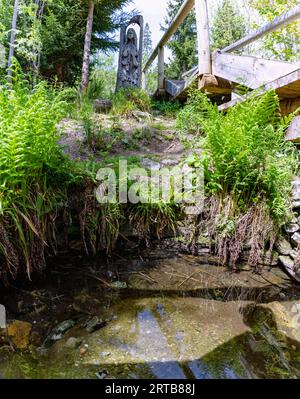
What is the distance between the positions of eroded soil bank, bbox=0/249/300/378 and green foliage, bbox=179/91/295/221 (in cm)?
82

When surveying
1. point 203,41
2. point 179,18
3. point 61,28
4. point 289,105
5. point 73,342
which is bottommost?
point 73,342

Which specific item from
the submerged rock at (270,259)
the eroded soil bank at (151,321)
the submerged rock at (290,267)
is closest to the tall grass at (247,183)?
the submerged rock at (270,259)

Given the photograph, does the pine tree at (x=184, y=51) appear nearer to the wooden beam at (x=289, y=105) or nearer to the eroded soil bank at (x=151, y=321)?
the wooden beam at (x=289, y=105)

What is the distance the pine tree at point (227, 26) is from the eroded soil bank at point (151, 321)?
51.9 ft

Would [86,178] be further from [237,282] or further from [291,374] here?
[291,374]

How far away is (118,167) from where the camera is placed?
354 centimetres

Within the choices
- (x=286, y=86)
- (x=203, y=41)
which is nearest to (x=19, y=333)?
(x=286, y=86)

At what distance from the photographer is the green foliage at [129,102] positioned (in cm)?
581

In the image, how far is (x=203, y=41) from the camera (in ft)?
13.8

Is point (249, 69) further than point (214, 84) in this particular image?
No

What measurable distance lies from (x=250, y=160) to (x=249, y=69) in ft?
4.05

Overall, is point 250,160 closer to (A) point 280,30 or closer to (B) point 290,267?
(B) point 290,267
